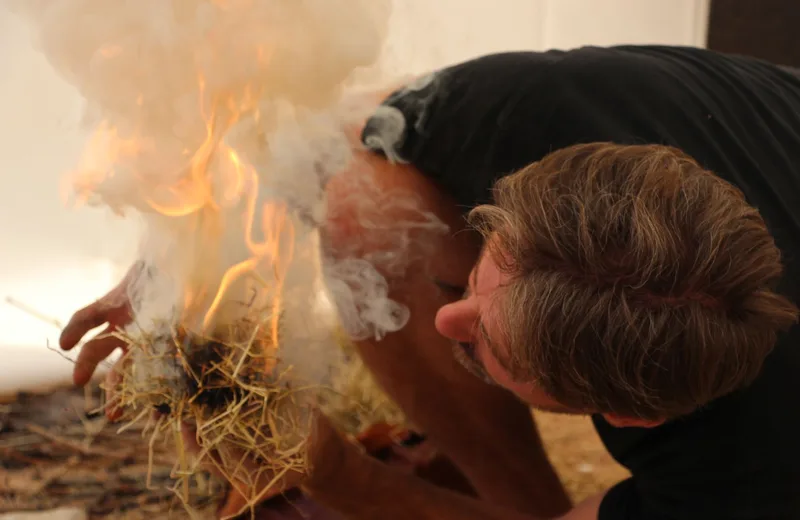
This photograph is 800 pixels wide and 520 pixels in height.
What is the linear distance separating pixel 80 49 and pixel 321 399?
534mm

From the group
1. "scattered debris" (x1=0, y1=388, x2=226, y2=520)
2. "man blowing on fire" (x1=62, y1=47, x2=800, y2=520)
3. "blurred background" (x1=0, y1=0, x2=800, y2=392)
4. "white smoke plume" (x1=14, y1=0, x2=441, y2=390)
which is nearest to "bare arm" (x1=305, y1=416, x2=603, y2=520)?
"man blowing on fire" (x1=62, y1=47, x2=800, y2=520)

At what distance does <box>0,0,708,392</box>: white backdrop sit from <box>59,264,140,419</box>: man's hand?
0.05 metres

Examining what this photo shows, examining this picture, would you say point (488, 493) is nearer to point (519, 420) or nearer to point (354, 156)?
point (519, 420)

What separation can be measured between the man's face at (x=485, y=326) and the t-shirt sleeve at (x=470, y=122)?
0.58 feet

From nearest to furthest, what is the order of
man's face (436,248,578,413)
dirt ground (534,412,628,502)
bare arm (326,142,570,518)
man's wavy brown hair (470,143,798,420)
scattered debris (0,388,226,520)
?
man's wavy brown hair (470,143,798,420) → man's face (436,248,578,413) → bare arm (326,142,570,518) → scattered debris (0,388,226,520) → dirt ground (534,412,628,502)

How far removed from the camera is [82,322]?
89cm

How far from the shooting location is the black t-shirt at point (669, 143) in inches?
26.8

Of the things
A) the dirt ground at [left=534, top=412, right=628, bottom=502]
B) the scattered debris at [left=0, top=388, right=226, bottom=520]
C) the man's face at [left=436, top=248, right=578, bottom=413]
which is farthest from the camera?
the dirt ground at [left=534, top=412, right=628, bottom=502]

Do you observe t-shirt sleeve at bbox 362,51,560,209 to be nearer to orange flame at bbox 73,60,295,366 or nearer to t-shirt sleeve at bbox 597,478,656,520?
orange flame at bbox 73,60,295,366

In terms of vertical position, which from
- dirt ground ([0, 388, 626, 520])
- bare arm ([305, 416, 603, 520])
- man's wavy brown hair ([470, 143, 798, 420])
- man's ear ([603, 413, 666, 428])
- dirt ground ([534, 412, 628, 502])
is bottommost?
dirt ground ([534, 412, 628, 502])

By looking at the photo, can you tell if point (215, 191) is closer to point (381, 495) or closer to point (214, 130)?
point (214, 130)

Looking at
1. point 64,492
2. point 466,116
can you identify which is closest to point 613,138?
point 466,116

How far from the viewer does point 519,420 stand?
1132 mm

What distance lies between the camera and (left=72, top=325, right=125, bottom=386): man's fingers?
86cm
